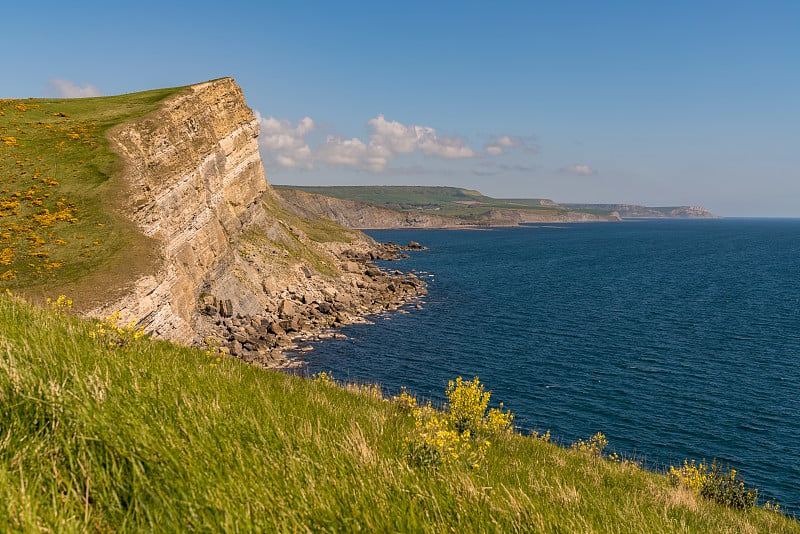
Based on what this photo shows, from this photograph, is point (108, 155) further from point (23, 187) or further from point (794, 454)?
point (794, 454)

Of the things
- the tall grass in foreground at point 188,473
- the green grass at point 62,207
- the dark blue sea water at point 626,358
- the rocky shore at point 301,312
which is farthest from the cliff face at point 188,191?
the tall grass in foreground at point 188,473

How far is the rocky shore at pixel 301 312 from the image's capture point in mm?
47656

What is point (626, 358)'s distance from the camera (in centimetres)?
5094

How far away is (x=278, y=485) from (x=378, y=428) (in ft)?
10.0

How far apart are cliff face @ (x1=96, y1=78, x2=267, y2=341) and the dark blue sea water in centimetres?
1383

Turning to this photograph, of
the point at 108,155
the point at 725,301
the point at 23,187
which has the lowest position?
the point at 725,301

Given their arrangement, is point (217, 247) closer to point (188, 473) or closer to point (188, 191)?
point (188, 191)

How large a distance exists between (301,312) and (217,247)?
50.7 feet

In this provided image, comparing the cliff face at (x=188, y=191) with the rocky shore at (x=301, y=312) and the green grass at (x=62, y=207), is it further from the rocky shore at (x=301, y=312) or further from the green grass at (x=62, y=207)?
the rocky shore at (x=301, y=312)

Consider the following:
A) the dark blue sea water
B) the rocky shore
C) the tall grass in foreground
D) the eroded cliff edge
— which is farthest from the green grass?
the tall grass in foreground

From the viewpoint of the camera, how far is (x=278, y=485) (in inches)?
120

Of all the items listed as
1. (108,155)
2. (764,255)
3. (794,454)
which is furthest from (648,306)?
(764,255)

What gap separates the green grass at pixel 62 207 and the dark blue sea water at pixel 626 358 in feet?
56.8

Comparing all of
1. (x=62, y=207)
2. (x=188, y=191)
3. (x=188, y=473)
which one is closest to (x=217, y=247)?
(x=188, y=191)
